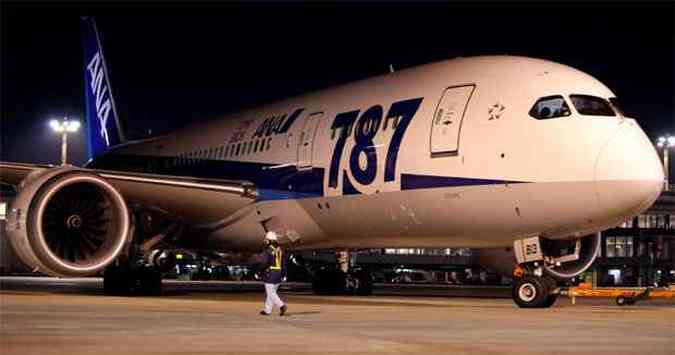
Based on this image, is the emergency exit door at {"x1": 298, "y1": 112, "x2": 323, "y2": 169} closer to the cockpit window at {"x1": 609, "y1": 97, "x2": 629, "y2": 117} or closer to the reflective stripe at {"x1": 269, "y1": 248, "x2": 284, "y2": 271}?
the reflective stripe at {"x1": 269, "y1": 248, "x2": 284, "y2": 271}

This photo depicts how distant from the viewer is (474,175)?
52.6ft

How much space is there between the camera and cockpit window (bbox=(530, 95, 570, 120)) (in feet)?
51.9

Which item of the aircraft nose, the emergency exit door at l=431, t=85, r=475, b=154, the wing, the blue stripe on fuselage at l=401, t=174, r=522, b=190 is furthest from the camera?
the wing

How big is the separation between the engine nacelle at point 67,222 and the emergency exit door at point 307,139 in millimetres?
3339

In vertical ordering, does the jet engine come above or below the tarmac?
above

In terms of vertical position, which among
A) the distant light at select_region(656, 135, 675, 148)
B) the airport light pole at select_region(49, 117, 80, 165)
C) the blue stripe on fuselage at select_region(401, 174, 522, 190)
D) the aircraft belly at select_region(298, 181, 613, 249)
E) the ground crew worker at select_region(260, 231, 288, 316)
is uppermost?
the airport light pole at select_region(49, 117, 80, 165)

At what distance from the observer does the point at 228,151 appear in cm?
2250

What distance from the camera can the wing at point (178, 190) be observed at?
20.2 m

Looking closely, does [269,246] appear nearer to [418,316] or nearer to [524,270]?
[418,316]

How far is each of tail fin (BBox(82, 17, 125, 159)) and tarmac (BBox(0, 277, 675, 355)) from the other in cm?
1596

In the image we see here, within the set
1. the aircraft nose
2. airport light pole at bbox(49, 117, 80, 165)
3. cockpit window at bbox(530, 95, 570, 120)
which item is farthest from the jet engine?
airport light pole at bbox(49, 117, 80, 165)

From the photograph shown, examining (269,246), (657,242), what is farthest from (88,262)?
(657,242)

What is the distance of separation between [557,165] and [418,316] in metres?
3.36

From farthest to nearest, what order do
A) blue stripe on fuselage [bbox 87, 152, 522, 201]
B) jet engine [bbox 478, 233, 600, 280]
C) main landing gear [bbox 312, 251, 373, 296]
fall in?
main landing gear [bbox 312, 251, 373, 296] < blue stripe on fuselage [bbox 87, 152, 522, 201] < jet engine [bbox 478, 233, 600, 280]
